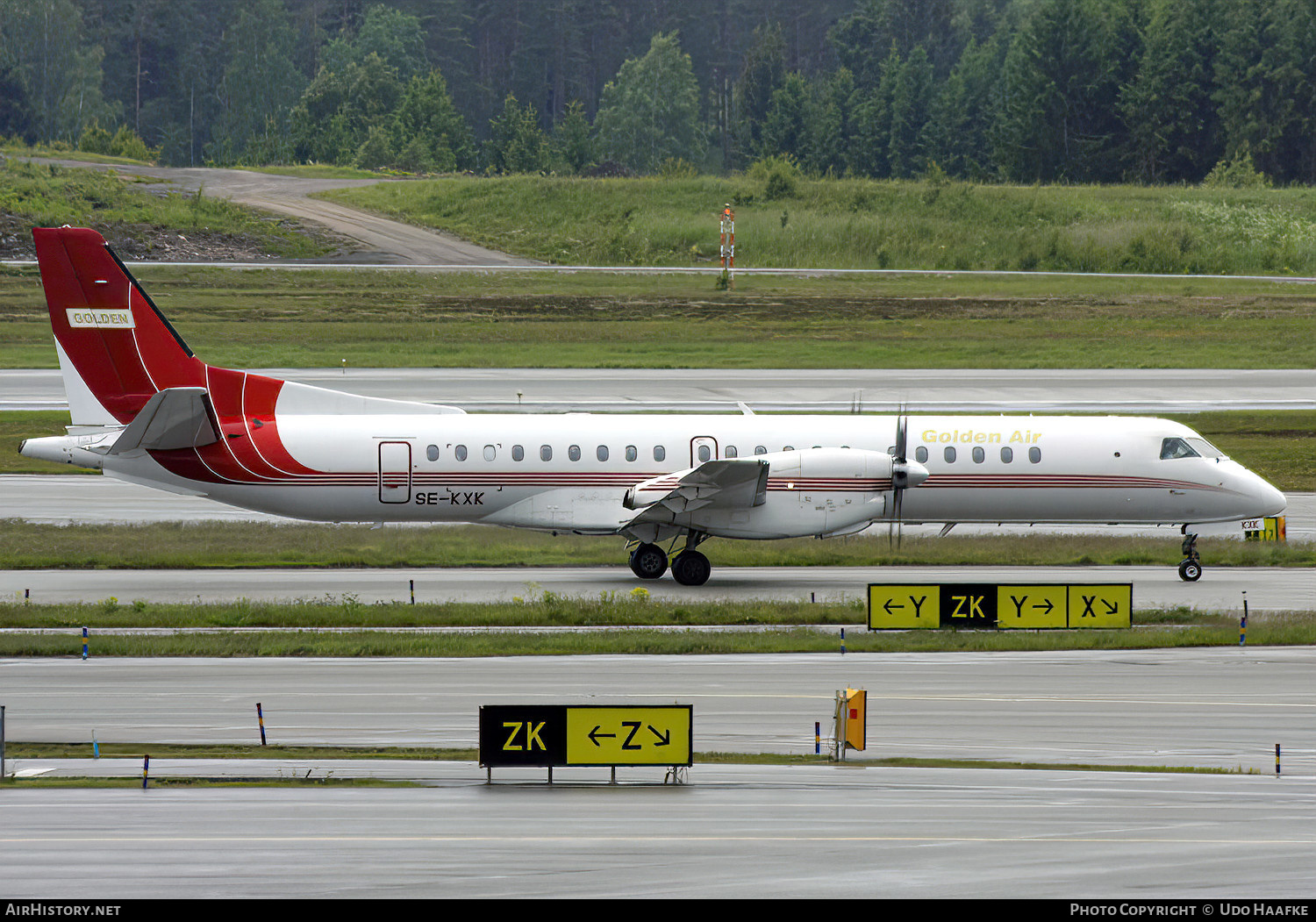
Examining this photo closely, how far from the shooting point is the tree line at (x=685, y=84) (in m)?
102

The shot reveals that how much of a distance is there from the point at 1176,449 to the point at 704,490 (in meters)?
10.0

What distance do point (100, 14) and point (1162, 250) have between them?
10694 cm

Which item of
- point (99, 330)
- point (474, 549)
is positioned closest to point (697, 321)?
point (474, 549)

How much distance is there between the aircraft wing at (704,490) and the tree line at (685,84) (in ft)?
209

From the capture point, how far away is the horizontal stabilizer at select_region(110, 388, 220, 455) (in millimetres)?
24625

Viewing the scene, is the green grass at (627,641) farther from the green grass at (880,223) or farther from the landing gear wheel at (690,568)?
the green grass at (880,223)

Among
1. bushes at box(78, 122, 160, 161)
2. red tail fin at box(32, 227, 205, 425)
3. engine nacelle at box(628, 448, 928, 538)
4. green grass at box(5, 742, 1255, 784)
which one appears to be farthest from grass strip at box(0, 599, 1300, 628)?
bushes at box(78, 122, 160, 161)

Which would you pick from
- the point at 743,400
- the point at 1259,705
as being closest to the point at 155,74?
the point at 743,400

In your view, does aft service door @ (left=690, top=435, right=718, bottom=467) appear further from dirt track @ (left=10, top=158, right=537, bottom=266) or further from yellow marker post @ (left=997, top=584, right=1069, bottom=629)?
dirt track @ (left=10, top=158, right=537, bottom=266)

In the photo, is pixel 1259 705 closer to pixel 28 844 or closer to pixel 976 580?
pixel 976 580

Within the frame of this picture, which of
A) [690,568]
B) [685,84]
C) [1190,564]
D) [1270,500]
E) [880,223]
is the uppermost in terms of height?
[685,84]

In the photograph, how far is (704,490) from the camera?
81.7 feet

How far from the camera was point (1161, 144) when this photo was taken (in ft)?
332

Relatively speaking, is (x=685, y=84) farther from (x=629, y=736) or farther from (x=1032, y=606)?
(x=629, y=736)
